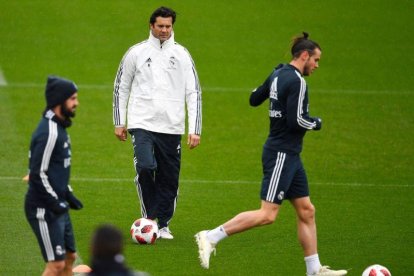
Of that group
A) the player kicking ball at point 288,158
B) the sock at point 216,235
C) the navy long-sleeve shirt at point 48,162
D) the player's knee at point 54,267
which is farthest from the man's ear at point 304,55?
the player's knee at point 54,267

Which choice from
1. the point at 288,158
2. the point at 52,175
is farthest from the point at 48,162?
the point at 288,158

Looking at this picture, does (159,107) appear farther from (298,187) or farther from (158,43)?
(298,187)

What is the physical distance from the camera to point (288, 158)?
11.2 metres

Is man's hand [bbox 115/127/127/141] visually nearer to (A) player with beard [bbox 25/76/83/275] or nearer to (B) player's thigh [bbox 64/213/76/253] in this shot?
(B) player's thigh [bbox 64/213/76/253]

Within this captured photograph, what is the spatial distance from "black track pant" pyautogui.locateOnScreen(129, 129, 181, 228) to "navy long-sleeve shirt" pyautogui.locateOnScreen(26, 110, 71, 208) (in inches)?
125

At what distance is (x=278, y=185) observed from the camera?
1113 centimetres

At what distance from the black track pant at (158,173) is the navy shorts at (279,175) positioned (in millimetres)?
1959

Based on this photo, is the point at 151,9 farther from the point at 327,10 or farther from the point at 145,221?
the point at 145,221

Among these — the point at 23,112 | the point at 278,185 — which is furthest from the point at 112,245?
the point at 23,112

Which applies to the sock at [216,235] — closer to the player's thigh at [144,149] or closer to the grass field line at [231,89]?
the player's thigh at [144,149]

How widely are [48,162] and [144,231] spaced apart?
342 cm

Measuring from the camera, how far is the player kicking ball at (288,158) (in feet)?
36.3

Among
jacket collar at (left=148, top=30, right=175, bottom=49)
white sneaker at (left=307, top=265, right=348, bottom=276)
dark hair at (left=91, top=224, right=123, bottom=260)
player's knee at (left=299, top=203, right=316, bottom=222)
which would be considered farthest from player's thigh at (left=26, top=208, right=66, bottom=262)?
jacket collar at (left=148, top=30, right=175, bottom=49)

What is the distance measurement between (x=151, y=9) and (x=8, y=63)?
4.81 m
